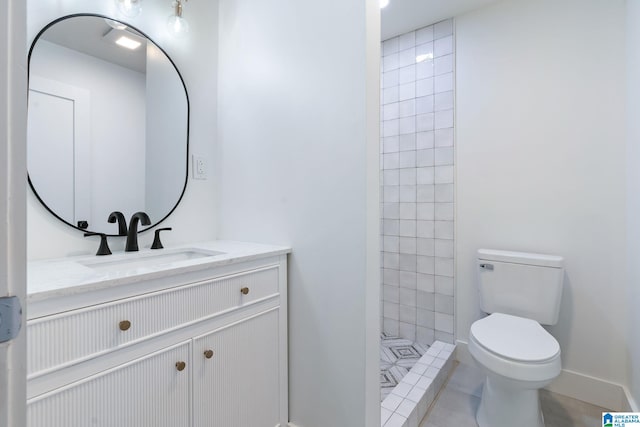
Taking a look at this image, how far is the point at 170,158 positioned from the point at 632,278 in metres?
2.45

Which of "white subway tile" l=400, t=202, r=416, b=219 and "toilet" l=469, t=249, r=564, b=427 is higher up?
"white subway tile" l=400, t=202, r=416, b=219

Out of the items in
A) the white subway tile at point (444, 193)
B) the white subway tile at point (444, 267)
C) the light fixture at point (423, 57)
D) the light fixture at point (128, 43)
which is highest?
the light fixture at point (423, 57)

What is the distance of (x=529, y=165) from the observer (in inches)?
72.0

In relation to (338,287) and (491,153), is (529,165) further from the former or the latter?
(338,287)

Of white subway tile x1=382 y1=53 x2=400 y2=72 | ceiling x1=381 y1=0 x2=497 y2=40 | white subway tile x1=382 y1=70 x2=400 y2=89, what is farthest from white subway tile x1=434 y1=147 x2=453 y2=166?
ceiling x1=381 y1=0 x2=497 y2=40

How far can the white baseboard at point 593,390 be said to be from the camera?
1.58m

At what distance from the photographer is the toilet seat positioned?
126 centimetres

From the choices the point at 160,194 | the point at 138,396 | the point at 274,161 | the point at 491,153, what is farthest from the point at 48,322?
the point at 491,153

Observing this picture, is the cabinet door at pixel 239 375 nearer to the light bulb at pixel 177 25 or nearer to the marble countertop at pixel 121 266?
the marble countertop at pixel 121 266

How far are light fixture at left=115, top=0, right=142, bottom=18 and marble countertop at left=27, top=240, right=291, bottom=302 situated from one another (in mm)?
1079

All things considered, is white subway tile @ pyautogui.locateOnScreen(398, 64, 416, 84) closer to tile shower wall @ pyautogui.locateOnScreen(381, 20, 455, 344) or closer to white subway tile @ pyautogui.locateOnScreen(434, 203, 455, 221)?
tile shower wall @ pyautogui.locateOnScreen(381, 20, 455, 344)

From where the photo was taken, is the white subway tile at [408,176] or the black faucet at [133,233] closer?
the black faucet at [133,233]

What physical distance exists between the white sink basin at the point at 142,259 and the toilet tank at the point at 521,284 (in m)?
1.61

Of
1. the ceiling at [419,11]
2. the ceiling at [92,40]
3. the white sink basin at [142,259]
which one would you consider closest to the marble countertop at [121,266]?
the white sink basin at [142,259]
